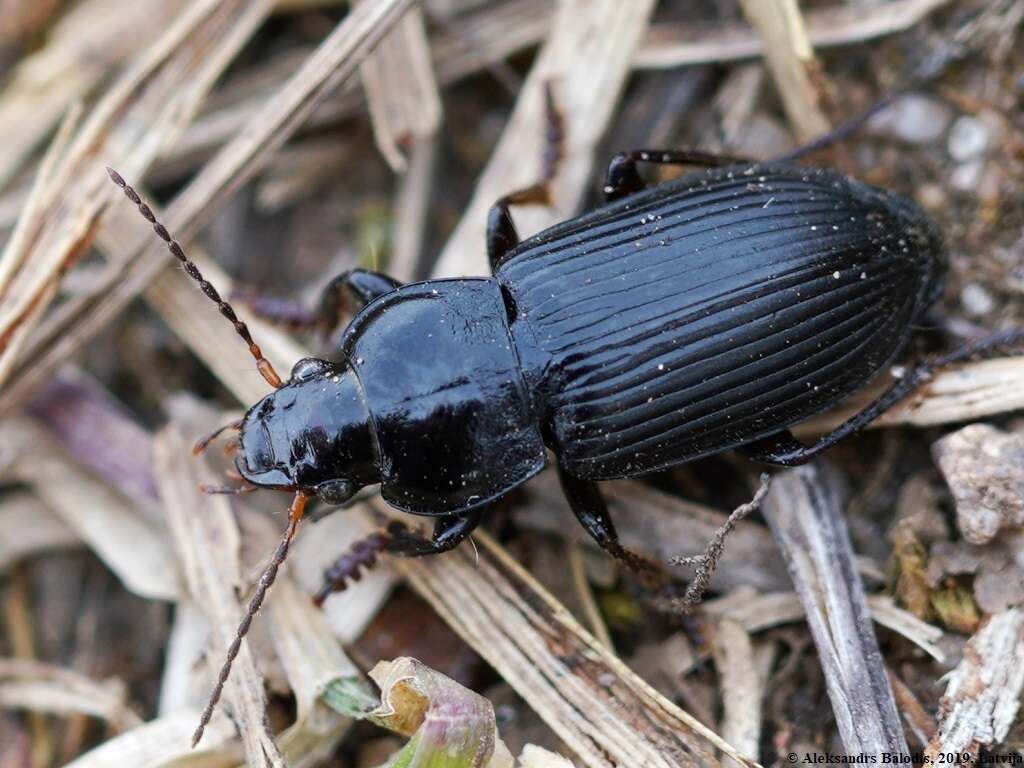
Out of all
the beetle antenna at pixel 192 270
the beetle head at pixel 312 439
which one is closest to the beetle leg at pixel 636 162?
the beetle head at pixel 312 439

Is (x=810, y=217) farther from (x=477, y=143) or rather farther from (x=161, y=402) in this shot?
(x=161, y=402)

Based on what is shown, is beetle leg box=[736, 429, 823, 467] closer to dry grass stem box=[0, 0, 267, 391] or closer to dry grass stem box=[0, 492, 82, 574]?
dry grass stem box=[0, 0, 267, 391]

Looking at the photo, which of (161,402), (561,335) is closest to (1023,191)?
(561,335)

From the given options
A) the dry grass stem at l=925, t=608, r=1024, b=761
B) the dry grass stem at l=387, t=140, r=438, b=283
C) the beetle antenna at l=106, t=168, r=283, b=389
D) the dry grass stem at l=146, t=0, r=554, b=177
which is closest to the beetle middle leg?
the dry grass stem at l=387, t=140, r=438, b=283

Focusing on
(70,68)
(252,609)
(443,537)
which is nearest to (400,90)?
(70,68)

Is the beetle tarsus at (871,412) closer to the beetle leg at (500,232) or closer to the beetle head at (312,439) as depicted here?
the beetle leg at (500,232)

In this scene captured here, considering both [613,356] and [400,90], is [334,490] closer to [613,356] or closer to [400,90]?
[613,356]

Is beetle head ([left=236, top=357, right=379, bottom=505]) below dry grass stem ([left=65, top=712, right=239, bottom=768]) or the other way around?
the other way around
